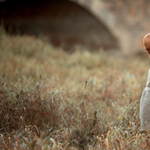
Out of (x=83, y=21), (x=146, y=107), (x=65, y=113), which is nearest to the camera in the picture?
(x=146, y=107)

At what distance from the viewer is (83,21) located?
19.1ft

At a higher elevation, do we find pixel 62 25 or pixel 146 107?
pixel 62 25

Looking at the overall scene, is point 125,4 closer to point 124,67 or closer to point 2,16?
point 124,67

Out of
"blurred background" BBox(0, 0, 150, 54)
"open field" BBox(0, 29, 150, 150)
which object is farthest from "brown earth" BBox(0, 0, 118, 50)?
"open field" BBox(0, 29, 150, 150)

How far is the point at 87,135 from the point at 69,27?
4.67 m

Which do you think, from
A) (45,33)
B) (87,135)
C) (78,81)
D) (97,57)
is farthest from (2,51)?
(87,135)

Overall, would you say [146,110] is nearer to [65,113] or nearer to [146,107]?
[146,107]

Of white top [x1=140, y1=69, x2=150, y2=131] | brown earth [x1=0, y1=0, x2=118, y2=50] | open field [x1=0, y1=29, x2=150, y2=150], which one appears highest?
brown earth [x1=0, y1=0, x2=118, y2=50]

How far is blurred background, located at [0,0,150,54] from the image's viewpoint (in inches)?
173

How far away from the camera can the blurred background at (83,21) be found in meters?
4.40

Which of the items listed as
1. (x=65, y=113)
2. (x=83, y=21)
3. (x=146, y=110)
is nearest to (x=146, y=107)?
(x=146, y=110)

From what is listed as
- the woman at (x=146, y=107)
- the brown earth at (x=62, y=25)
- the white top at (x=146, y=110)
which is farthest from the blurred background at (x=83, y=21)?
the white top at (x=146, y=110)

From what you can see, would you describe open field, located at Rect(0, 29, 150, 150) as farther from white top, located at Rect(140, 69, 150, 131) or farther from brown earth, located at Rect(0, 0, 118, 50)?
brown earth, located at Rect(0, 0, 118, 50)

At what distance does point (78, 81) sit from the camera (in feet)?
10.2
